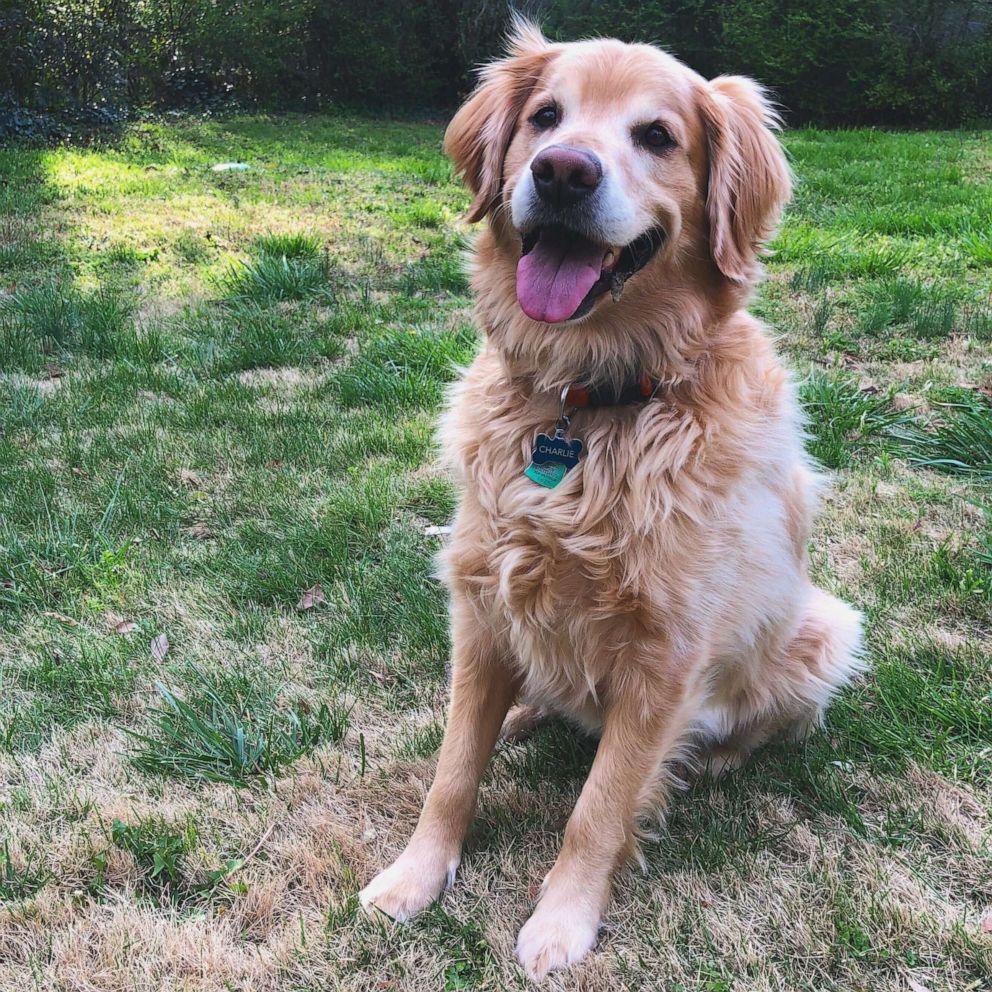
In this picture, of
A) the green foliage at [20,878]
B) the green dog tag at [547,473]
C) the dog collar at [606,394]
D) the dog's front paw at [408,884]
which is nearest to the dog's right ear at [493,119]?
the dog collar at [606,394]

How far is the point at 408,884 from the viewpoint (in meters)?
1.78

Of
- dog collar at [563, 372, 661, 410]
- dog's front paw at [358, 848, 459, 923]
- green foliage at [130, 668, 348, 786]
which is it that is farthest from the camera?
green foliage at [130, 668, 348, 786]

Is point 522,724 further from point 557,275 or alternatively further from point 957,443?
point 957,443

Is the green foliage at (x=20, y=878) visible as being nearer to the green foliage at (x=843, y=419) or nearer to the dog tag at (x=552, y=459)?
the dog tag at (x=552, y=459)

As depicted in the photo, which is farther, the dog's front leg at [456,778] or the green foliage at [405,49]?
the green foliage at [405,49]

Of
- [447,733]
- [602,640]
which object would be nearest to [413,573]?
[447,733]

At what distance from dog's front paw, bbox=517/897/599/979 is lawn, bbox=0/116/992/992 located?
30 mm

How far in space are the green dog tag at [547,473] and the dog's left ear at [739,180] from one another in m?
0.56

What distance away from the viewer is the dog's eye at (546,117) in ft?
6.48

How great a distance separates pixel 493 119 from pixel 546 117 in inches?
6.7

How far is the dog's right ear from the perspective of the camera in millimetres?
2084

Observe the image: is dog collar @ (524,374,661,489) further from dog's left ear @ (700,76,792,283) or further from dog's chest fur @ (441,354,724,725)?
dog's left ear @ (700,76,792,283)

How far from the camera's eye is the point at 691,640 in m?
1.73

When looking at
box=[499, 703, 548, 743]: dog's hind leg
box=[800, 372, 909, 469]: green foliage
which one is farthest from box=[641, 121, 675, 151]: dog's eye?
box=[800, 372, 909, 469]: green foliage
